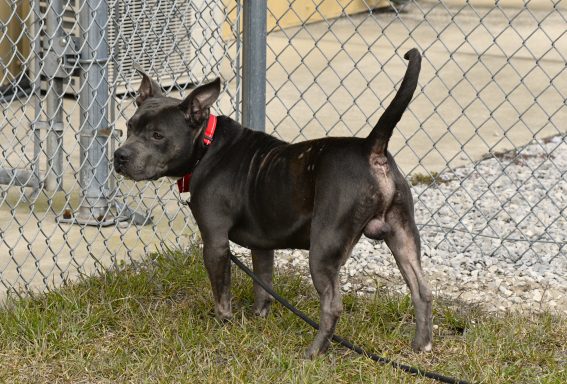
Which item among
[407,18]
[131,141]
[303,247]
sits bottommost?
[407,18]

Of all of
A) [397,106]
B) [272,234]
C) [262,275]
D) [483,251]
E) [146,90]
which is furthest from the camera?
[483,251]

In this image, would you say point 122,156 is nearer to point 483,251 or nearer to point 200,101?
point 200,101

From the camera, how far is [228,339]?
14.3 ft

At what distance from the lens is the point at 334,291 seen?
411cm

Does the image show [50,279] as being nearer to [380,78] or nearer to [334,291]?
[334,291]

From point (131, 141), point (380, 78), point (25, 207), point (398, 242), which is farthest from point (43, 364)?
point (380, 78)

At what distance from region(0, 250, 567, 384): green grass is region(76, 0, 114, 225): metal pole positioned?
874 mm

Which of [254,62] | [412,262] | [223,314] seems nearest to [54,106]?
[254,62]

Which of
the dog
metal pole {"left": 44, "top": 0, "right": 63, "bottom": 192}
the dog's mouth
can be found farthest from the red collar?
metal pole {"left": 44, "top": 0, "right": 63, "bottom": 192}

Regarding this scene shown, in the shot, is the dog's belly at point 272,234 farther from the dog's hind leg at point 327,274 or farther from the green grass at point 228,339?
the green grass at point 228,339

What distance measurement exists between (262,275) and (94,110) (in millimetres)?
1601

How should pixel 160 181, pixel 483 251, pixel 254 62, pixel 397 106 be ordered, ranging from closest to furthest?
pixel 397 106 → pixel 254 62 → pixel 483 251 → pixel 160 181

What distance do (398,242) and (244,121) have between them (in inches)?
56.9

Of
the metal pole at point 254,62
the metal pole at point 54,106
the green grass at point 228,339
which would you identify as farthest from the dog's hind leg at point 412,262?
the metal pole at point 54,106
